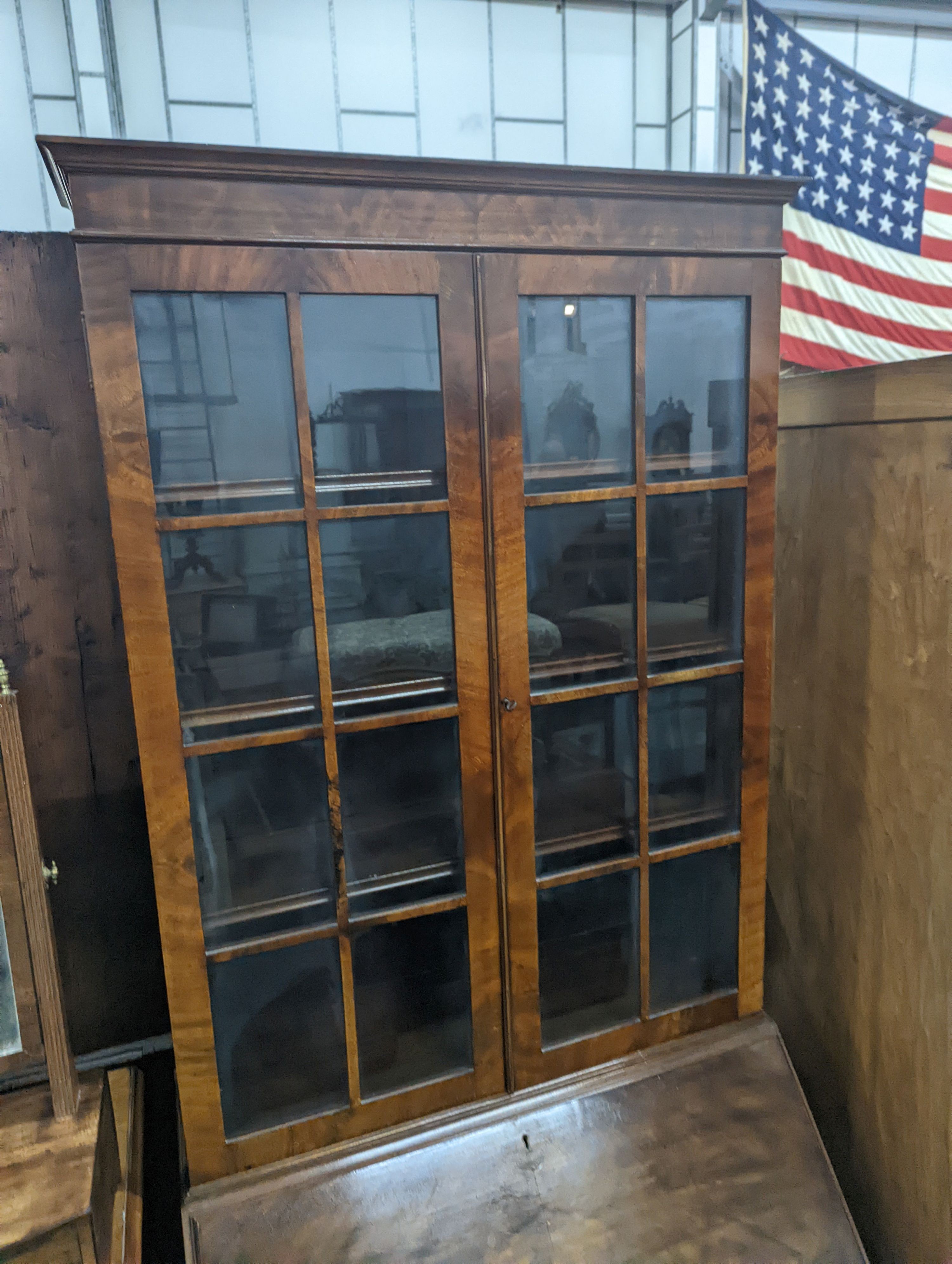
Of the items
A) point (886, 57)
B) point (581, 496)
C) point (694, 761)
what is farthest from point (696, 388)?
point (886, 57)

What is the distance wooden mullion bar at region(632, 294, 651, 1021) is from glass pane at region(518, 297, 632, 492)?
18 millimetres

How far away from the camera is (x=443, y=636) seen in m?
1.18

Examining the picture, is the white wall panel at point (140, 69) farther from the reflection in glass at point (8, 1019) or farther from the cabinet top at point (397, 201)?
the reflection in glass at point (8, 1019)

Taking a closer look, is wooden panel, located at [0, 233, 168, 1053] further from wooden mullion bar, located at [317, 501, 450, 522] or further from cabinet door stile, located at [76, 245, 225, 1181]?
wooden mullion bar, located at [317, 501, 450, 522]

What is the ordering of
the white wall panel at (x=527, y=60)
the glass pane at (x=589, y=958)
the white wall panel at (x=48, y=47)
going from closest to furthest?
the glass pane at (x=589, y=958) < the white wall panel at (x=48, y=47) < the white wall panel at (x=527, y=60)

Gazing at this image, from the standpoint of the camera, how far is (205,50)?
1.75 metres

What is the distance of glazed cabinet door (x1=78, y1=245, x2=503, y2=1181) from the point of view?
39.8 inches

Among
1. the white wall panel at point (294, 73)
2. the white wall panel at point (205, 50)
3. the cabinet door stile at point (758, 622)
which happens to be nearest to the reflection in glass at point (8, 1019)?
the cabinet door stile at point (758, 622)

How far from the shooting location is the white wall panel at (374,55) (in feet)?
5.92

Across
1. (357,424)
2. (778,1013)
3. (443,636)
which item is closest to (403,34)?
(357,424)

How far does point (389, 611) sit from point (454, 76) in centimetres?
148

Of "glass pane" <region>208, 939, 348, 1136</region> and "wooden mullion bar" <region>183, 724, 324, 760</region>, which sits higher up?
"wooden mullion bar" <region>183, 724, 324, 760</region>

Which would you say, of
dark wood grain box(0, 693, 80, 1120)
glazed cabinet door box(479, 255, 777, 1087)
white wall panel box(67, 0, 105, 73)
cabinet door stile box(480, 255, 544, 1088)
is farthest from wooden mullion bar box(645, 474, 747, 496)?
white wall panel box(67, 0, 105, 73)

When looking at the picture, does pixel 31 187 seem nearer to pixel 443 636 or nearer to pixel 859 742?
pixel 443 636
